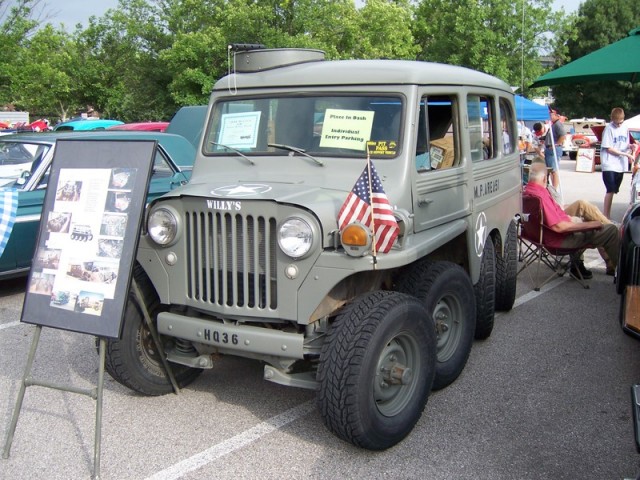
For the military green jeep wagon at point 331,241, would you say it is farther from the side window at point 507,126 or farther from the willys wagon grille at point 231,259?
the side window at point 507,126

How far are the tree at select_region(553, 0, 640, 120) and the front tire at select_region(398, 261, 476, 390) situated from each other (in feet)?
134

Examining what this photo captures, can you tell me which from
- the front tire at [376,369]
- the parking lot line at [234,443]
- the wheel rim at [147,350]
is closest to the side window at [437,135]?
the front tire at [376,369]

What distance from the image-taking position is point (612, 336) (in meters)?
5.54

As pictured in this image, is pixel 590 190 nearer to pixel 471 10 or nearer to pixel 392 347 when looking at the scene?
pixel 392 347

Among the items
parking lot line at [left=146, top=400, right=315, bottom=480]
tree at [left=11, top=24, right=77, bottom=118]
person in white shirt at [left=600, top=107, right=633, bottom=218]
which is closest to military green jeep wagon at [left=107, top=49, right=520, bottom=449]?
parking lot line at [left=146, top=400, right=315, bottom=480]

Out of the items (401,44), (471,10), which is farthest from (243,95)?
(471,10)

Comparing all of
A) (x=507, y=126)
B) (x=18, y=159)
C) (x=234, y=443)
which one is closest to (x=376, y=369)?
(x=234, y=443)

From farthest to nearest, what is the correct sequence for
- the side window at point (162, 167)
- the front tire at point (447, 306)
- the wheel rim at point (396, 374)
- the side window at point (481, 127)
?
the side window at point (162, 167), the side window at point (481, 127), the front tire at point (447, 306), the wheel rim at point (396, 374)

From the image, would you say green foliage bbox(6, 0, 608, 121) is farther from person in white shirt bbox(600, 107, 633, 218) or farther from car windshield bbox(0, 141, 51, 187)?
car windshield bbox(0, 141, 51, 187)

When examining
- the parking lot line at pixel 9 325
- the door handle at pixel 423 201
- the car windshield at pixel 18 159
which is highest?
the car windshield at pixel 18 159

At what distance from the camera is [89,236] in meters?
3.49

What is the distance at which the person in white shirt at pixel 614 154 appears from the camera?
1016cm

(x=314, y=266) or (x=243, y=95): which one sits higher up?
(x=243, y=95)

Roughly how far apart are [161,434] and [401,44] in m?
24.1
